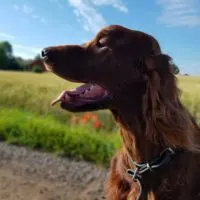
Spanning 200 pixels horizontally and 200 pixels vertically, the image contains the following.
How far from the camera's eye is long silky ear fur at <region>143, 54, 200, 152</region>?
2.41 meters

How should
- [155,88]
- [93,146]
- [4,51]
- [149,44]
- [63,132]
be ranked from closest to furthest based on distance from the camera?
[155,88] → [149,44] → [93,146] → [63,132] → [4,51]

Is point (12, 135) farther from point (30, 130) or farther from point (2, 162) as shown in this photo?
point (2, 162)

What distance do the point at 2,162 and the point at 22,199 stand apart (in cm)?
118

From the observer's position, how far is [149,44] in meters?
2.58

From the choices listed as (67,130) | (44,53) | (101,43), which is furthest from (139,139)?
(67,130)

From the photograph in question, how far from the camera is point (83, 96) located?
2592mm

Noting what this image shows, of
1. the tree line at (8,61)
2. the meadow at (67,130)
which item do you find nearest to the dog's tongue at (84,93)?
the meadow at (67,130)

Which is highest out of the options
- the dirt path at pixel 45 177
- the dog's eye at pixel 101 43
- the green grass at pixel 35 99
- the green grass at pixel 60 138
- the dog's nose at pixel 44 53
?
the dog's eye at pixel 101 43

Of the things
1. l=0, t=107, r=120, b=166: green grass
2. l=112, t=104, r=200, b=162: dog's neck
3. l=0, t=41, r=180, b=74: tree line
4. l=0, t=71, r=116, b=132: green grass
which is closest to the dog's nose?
l=112, t=104, r=200, b=162: dog's neck

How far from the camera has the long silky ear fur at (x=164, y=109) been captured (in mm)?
2412

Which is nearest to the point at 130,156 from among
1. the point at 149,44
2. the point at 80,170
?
the point at 149,44

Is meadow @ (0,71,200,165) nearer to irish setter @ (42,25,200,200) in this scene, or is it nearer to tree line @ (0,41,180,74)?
irish setter @ (42,25,200,200)

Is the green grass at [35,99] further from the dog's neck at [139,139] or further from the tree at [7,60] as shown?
the tree at [7,60]

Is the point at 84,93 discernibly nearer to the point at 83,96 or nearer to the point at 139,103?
the point at 83,96
